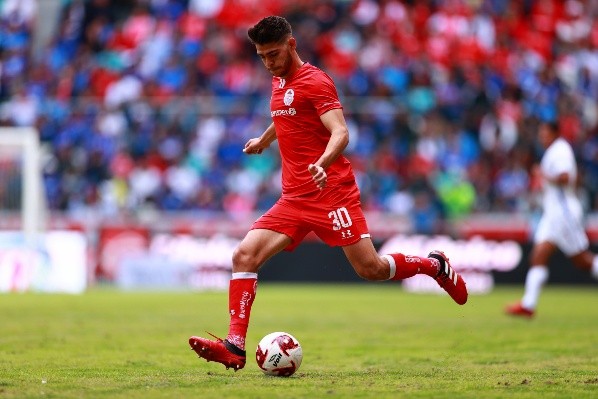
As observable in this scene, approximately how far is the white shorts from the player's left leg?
6.30 m

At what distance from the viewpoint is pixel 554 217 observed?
1642 centimetres

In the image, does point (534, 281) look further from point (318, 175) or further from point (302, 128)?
point (318, 175)

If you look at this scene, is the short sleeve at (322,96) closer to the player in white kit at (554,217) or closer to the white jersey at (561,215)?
the player in white kit at (554,217)

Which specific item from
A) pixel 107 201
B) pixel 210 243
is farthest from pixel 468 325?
pixel 107 201

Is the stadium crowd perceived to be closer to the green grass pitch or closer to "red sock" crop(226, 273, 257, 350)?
the green grass pitch

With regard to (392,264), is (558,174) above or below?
above

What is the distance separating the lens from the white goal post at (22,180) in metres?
23.9

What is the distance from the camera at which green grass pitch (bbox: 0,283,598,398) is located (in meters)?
8.09

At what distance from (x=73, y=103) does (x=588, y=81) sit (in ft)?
39.7

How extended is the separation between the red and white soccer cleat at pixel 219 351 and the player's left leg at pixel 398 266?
1.22 metres

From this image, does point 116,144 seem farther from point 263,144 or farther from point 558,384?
point 558,384

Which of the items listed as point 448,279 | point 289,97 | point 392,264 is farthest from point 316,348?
point 289,97

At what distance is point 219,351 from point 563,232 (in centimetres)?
894

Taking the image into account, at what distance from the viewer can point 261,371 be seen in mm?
9477
